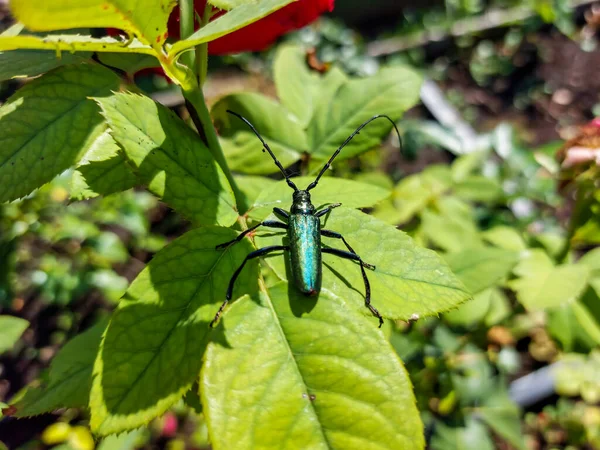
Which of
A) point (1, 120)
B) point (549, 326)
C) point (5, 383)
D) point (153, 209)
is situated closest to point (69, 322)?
point (5, 383)

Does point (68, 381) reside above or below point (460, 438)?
A: above

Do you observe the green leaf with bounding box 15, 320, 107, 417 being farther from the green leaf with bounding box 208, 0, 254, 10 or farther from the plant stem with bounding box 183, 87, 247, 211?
the green leaf with bounding box 208, 0, 254, 10

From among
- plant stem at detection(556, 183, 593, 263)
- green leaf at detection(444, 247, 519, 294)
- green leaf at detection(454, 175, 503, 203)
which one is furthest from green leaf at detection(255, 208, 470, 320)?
green leaf at detection(454, 175, 503, 203)

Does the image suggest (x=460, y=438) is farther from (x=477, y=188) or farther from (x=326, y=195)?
(x=326, y=195)

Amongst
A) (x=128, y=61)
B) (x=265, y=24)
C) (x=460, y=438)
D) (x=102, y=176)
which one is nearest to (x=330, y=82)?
(x=265, y=24)

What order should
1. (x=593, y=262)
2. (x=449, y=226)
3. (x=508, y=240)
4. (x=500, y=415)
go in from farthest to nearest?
(x=500, y=415) < (x=449, y=226) < (x=508, y=240) < (x=593, y=262)

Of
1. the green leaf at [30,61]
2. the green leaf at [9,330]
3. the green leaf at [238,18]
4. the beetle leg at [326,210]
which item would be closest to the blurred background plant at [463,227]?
the green leaf at [9,330]

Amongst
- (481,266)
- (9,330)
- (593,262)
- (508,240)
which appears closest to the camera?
(9,330)
